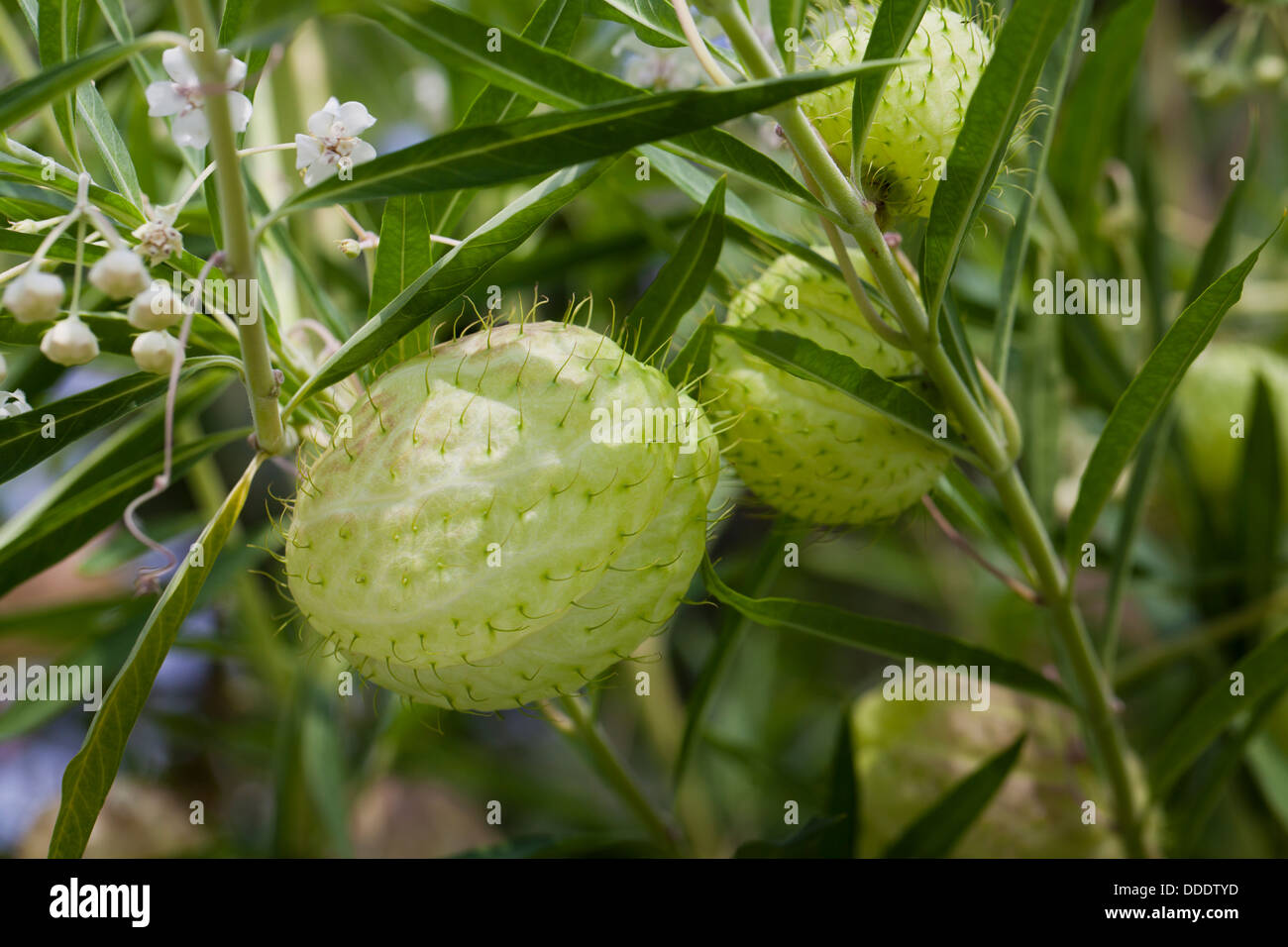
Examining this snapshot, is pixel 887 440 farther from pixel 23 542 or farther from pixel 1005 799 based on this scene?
pixel 23 542

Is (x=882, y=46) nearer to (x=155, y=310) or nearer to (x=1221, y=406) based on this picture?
(x=155, y=310)

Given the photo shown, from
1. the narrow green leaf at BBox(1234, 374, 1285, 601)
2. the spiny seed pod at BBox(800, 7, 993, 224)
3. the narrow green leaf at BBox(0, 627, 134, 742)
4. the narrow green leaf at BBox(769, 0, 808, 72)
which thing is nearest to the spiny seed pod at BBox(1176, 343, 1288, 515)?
the narrow green leaf at BBox(1234, 374, 1285, 601)

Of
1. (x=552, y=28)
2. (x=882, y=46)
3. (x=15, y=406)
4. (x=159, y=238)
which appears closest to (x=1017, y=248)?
(x=882, y=46)

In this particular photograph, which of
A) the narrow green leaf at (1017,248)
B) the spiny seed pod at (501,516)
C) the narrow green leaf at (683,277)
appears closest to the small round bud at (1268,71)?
the narrow green leaf at (1017,248)

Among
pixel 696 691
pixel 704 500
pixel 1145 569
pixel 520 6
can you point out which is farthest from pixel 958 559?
pixel 704 500
